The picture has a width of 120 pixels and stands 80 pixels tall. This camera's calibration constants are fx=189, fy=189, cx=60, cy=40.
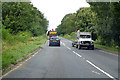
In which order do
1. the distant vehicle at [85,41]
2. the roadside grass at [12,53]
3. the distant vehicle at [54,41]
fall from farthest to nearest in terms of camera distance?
the distant vehicle at [54,41] < the distant vehicle at [85,41] < the roadside grass at [12,53]

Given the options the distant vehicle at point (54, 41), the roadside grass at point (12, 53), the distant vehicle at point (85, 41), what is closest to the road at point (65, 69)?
the roadside grass at point (12, 53)

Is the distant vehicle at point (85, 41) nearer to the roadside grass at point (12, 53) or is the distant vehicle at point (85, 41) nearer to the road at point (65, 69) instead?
the roadside grass at point (12, 53)

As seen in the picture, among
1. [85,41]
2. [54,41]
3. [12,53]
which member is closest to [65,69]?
[12,53]

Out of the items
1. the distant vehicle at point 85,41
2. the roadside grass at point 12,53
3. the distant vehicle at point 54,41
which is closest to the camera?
the roadside grass at point 12,53

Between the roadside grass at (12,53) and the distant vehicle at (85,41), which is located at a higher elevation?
the distant vehicle at (85,41)

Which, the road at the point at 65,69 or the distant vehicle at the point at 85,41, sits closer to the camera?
the road at the point at 65,69

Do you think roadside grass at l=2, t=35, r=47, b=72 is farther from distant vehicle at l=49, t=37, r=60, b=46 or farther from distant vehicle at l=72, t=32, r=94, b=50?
distant vehicle at l=49, t=37, r=60, b=46

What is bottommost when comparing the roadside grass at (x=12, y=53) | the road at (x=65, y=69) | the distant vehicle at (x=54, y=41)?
the road at (x=65, y=69)

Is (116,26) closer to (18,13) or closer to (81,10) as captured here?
(18,13)

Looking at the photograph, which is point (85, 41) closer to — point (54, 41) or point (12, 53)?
point (54, 41)

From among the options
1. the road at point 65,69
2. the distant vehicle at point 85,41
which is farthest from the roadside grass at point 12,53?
the distant vehicle at point 85,41

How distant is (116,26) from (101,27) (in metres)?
2.94

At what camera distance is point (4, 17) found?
1197 inches

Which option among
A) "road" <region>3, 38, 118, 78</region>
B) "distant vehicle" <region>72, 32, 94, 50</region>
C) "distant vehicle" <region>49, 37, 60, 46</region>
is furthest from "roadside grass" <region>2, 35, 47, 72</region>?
"distant vehicle" <region>49, 37, 60, 46</region>
